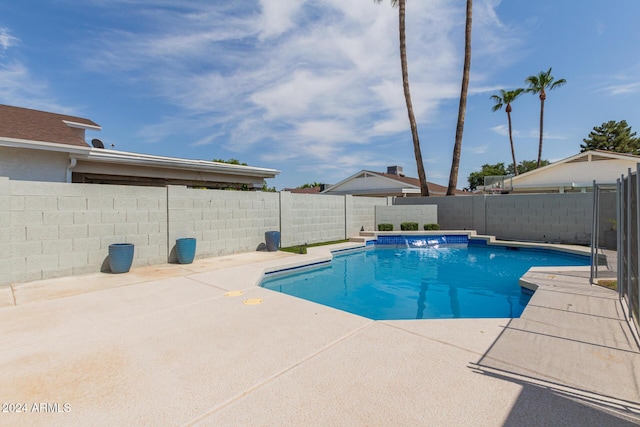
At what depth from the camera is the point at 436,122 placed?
18844 millimetres

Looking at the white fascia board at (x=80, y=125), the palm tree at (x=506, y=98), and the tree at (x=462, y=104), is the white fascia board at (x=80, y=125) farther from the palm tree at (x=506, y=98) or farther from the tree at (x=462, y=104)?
the palm tree at (x=506, y=98)

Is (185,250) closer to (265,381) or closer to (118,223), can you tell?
(118,223)

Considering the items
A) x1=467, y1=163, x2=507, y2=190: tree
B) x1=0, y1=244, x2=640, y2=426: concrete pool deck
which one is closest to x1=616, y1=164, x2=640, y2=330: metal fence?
x1=0, y1=244, x2=640, y2=426: concrete pool deck

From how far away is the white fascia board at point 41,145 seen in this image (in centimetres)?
774

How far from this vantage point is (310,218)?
42.9 ft

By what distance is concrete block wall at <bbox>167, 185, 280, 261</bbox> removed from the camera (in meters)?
8.74

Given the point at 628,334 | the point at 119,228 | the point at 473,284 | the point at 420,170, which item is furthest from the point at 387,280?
the point at 420,170

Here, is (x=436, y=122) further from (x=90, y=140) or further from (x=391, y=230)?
(x=90, y=140)

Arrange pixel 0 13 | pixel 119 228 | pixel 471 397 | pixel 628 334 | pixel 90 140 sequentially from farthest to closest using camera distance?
pixel 90 140 < pixel 0 13 < pixel 119 228 < pixel 628 334 < pixel 471 397

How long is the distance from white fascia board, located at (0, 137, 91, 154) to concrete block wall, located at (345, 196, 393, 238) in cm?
1013

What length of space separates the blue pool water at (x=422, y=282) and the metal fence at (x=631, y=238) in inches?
74.0

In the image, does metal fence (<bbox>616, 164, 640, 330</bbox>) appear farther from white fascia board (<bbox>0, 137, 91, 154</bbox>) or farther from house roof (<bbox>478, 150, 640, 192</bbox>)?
house roof (<bbox>478, 150, 640, 192</bbox>)

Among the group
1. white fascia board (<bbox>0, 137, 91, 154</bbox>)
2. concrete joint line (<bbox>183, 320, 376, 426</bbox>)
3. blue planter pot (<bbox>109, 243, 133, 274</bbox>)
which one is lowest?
concrete joint line (<bbox>183, 320, 376, 426</bbox>)

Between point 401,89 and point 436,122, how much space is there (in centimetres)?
300
